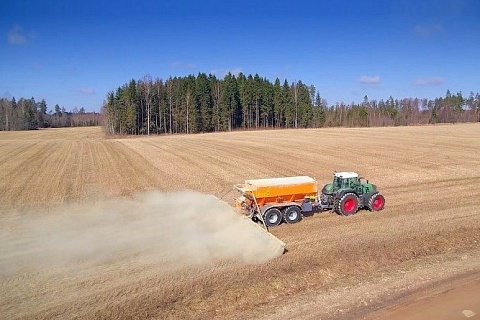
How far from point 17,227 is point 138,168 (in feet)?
56.8

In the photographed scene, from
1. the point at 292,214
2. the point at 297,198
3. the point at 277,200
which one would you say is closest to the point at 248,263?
the point at 277,200

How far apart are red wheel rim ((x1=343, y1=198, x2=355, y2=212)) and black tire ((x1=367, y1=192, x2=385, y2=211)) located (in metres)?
1.02

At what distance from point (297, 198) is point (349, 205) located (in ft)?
9.40

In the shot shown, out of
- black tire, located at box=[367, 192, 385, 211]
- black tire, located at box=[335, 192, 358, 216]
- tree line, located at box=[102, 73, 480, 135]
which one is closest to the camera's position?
black tire, located at box=[335, 192, 358, 216]

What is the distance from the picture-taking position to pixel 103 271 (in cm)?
1242

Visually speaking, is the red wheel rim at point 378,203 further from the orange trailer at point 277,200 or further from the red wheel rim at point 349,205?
the orange trailer at point 277,200

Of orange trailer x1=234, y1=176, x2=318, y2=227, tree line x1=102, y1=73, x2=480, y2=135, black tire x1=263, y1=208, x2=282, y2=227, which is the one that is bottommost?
black tire x1=263, y1=208, x2=282, y2=227

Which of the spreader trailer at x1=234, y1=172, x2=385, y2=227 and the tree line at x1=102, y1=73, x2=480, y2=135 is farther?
the tree line at x1=102, y1=73, x2=480, y2=135

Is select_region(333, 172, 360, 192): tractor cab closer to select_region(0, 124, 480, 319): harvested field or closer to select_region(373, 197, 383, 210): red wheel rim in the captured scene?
select_region(373, 197, 383, 210): red wheel rim

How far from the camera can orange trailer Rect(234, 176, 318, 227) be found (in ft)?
55.1

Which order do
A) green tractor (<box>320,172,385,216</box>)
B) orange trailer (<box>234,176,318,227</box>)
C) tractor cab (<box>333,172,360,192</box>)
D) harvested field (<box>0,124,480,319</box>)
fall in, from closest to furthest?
1. harvested field (<box>0,124,480,319</box>)
2. orange trailer (<box>234,176,318,227</box>)
3. green tractor (<box>320,172,385,216</box>)
4. tractor cab (<box>333,172,360,192</box>)

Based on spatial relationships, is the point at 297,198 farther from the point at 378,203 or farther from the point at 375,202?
the point at 378,203

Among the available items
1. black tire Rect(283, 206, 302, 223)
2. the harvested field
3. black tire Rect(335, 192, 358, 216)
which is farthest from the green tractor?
black tire Rect(283, 206, 302, 223)

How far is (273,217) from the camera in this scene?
55.7 feet
